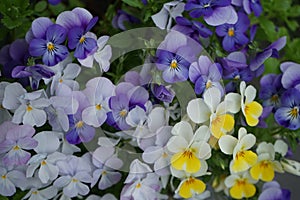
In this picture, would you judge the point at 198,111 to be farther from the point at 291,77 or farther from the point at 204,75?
the point at 291,77

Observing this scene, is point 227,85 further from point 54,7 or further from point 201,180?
point 54,7

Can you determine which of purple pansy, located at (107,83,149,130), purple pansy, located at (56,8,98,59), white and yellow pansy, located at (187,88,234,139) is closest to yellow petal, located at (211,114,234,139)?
white and yellow pansy, located at (187,88,234,139)

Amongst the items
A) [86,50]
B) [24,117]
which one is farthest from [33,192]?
[86,50]

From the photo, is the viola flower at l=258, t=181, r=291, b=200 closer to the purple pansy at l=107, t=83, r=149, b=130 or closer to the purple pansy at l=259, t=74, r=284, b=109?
the purple pansy at l=259, t=74, r=284, b=109

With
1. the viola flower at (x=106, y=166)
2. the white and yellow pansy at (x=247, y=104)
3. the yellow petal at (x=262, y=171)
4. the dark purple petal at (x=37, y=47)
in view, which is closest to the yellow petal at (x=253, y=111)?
the white and yellow pansy at (x=247, y=104)

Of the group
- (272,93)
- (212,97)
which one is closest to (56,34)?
(212,97)
